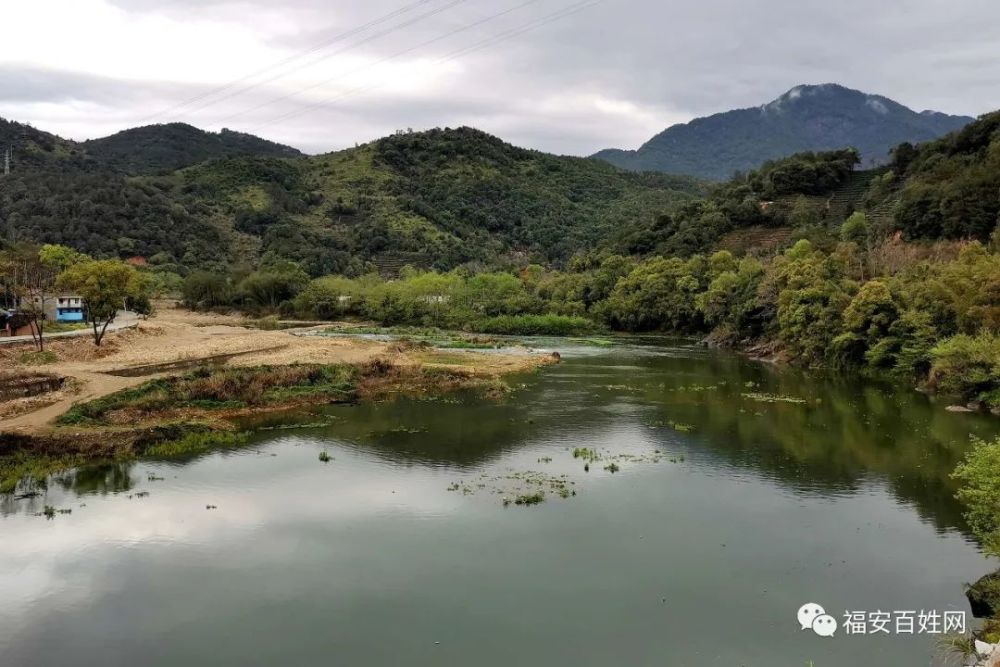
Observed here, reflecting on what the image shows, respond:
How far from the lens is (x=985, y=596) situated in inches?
472

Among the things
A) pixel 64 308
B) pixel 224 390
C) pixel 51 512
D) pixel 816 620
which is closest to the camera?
pixel 816 620

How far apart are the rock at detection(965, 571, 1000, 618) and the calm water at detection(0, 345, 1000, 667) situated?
0.31 m

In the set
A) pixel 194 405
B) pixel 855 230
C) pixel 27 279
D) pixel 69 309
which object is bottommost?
pixel 194 405

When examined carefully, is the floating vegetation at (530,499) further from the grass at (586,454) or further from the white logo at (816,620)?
the white logo at (816,620)

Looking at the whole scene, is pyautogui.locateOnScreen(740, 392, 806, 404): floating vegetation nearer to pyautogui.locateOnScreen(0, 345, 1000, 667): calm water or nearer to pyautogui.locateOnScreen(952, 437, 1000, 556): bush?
pyautogui.locateOnScreen(0, 345, 1000, 667): calm water

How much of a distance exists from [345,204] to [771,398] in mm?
110217

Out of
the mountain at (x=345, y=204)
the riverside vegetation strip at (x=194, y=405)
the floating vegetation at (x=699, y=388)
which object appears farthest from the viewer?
the mountain at (x=345, y=204)

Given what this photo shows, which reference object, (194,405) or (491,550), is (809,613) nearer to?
(491,550)

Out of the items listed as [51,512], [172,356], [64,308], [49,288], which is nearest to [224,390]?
[51,512]

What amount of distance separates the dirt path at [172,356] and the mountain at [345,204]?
54413 millimetres

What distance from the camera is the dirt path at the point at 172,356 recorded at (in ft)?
97.0

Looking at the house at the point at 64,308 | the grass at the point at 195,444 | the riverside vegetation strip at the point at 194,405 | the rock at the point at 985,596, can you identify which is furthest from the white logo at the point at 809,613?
the house at the point at 64,308

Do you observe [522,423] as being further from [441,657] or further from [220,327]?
[220,327]

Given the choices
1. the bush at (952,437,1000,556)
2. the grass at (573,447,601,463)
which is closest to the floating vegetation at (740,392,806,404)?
the grass at (573,447,601,463)
